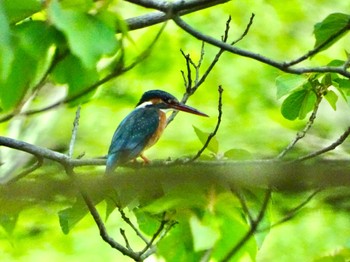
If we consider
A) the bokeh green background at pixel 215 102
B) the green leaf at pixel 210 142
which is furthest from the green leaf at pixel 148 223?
the bokeh green background at pixel 215 102

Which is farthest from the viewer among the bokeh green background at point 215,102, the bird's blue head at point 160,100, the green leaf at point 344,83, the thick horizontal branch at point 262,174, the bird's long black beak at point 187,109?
the bokeh green background at point 215,102

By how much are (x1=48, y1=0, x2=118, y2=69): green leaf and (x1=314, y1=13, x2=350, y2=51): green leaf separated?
1.71ft

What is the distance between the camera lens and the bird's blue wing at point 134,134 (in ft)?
7.54

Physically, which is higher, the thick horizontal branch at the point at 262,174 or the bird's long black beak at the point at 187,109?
the bird's long black beak at the point at 187,109

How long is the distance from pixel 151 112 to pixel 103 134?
1.44m

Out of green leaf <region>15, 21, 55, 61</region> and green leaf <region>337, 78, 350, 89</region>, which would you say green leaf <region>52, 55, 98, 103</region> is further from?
green leaf <region>337, 78, 350, 89</region>

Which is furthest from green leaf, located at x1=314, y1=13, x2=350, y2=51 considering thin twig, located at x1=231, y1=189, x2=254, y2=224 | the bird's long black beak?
the bird's long black beak

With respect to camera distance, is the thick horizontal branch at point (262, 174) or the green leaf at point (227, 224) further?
the green leaf at point (227, 224)

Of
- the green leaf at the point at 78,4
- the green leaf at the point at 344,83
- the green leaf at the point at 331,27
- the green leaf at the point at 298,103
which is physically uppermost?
the green leaf at the point at 78,4

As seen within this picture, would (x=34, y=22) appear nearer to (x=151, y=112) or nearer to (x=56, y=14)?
(x=56, y=14)

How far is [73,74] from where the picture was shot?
4.27ft

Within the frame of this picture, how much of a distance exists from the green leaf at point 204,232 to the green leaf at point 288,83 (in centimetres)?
55

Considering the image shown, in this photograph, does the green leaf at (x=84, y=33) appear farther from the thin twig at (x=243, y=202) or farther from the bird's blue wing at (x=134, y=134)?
the bird's blue wing at (x=134, y=134)

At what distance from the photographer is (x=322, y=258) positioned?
1474mm
